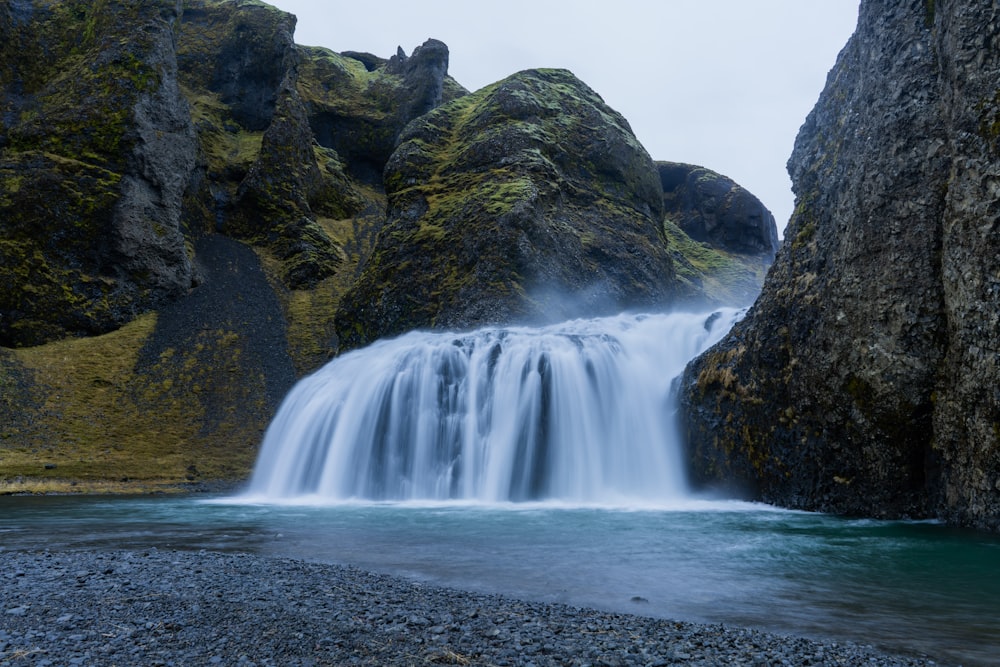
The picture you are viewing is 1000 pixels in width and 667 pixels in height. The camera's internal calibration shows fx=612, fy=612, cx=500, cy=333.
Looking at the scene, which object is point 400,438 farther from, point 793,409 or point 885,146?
point 885,146

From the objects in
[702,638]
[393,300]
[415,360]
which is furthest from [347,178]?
[702,638]

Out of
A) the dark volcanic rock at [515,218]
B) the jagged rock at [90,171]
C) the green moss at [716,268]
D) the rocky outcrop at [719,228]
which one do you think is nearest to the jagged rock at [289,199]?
the jagged rock at [90,171]

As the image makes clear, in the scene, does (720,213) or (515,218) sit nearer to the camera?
(515,218)

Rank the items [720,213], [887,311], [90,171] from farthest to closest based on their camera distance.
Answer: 1. [720,213]
2. [90,171]
3. [887,311]

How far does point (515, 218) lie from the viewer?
124 ft

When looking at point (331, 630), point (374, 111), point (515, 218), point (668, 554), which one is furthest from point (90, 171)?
point (331, 630)

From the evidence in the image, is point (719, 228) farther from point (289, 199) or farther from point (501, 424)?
point (501, 424)

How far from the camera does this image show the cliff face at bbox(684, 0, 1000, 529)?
11289mm

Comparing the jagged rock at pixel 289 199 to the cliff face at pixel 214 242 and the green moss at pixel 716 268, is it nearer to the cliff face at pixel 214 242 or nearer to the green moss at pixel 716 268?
the cliff face at pixel 214 242

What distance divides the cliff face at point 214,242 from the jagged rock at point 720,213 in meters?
42.4

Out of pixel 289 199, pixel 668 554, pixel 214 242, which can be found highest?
pixel 289 199

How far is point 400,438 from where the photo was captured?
917 inches

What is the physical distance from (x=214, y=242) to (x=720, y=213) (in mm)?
70051

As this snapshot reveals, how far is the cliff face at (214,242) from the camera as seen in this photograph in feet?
104
